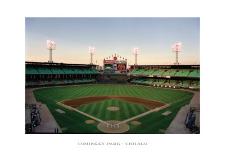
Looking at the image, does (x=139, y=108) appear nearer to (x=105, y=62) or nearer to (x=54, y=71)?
(x=54, y=71)

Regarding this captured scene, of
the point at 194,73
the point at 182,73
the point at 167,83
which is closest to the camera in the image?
the point at 194,73

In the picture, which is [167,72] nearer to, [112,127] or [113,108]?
[113,108]

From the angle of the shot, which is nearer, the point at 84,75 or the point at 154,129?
the point at 154,129

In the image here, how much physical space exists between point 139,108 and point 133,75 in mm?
24466

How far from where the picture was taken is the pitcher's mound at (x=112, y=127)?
12.4 meters

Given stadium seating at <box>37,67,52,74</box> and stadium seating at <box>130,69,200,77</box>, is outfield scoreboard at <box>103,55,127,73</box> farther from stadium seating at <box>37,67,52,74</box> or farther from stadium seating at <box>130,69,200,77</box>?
stadium seating at <box>37,67,52,74</box>

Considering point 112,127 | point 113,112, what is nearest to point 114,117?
point 113,112

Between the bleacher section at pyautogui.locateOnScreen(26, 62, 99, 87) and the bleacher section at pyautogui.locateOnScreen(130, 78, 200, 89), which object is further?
the bleacher section at pyautogui.locateOnScreen(130, 78, 200, 89)

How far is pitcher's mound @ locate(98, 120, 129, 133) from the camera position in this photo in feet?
40.6

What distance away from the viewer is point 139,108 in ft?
58.7

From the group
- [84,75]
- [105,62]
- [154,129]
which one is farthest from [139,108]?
[105,62]

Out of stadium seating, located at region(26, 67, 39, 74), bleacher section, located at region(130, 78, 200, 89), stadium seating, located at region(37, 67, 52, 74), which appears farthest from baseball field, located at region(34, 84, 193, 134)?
stadium seating, located at region(37, 67, 52, 74)

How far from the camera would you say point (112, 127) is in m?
12.9

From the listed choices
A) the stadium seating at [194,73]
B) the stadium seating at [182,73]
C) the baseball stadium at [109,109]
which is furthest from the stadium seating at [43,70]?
the stadium seating at [194,73]
